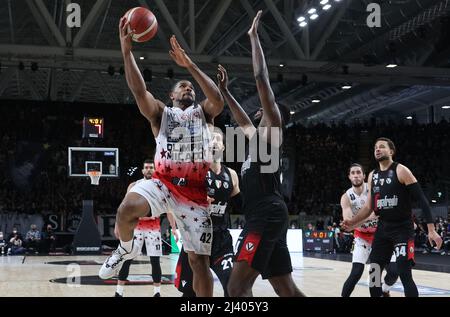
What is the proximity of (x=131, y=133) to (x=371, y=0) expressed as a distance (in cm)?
1372

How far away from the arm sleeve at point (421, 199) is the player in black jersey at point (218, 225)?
189 centimetres

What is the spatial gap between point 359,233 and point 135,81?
387 centimetres

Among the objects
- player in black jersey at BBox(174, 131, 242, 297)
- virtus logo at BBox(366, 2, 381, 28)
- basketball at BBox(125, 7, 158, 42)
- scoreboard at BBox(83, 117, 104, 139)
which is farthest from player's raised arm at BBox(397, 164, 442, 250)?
scoreboard at BBox(83, 117, 104, 139)

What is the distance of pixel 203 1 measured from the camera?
20469 millimetres

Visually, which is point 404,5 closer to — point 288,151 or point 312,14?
point 312,14

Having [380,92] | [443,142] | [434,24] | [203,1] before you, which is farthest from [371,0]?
[443,142]

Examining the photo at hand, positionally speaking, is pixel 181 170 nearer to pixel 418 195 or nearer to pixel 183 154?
pixel 183 154

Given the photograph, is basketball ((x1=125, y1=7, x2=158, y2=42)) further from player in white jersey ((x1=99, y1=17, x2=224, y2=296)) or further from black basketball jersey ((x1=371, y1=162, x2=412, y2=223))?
black basketball jersey ((x1=371, y1=162, x2=412, y2=223))

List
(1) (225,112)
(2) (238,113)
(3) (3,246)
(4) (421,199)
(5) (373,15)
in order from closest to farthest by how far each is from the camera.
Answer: (2) (238,113) → (4) (421,199) → (5) (373,15) → (3) (3,246) → (1) (225,112)

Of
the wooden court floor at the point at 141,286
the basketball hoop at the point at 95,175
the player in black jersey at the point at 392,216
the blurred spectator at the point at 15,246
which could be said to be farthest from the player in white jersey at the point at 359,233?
the blurred spectator at the point at 15,246

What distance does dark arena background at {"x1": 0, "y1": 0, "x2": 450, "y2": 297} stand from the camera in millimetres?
17016

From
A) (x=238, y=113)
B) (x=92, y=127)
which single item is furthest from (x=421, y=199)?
(x=92, y=127)

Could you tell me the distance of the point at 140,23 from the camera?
5.40 meters

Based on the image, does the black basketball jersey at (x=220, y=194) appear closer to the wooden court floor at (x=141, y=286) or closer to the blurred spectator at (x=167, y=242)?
the wooden court floor at (x=141, y=286)
